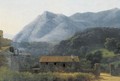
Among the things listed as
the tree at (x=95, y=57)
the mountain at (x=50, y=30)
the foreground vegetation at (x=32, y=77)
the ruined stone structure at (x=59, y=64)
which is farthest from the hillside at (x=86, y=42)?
the mountain at (x=50, y=30)

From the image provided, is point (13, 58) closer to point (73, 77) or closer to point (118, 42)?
point (73, 77)

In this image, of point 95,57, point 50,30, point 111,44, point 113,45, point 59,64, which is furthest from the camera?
point 50,30

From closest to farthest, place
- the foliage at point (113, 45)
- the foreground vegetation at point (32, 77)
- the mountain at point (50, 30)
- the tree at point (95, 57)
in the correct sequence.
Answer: the foreground vegetation at point (32, 77) → the tree at point (95, 57) → the foliage at point (113, 45) → the mountain at point (50, 30)

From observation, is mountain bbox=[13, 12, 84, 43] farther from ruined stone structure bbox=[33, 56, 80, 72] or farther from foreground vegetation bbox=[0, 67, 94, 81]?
foreground vegetation bbox=[0, 67, 94, 81]

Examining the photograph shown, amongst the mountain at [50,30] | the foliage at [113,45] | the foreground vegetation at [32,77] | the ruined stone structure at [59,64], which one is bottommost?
the foreground vegetation at [32,77]

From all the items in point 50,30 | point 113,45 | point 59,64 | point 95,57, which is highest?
point 50,30

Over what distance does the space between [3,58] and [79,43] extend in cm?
5851

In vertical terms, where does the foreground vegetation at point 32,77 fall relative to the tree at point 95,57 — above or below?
below

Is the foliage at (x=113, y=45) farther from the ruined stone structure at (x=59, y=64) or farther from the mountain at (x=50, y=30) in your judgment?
the mountain at (x=50, y=30)

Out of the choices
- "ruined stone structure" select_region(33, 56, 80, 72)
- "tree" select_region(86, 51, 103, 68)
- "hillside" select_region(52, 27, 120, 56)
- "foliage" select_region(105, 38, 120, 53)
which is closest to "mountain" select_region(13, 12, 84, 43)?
"hillside" select_region(52, 27, 120, 56)

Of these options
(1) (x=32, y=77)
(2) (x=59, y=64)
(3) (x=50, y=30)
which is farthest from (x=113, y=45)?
(3) (x=50, y=30)

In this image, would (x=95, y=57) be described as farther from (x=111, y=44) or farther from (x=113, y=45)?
(x=111, y=44)

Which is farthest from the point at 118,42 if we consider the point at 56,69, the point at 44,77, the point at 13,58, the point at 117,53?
the point at 44,77

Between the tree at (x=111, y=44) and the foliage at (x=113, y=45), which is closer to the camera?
the foliage at (x=113, y=45)
